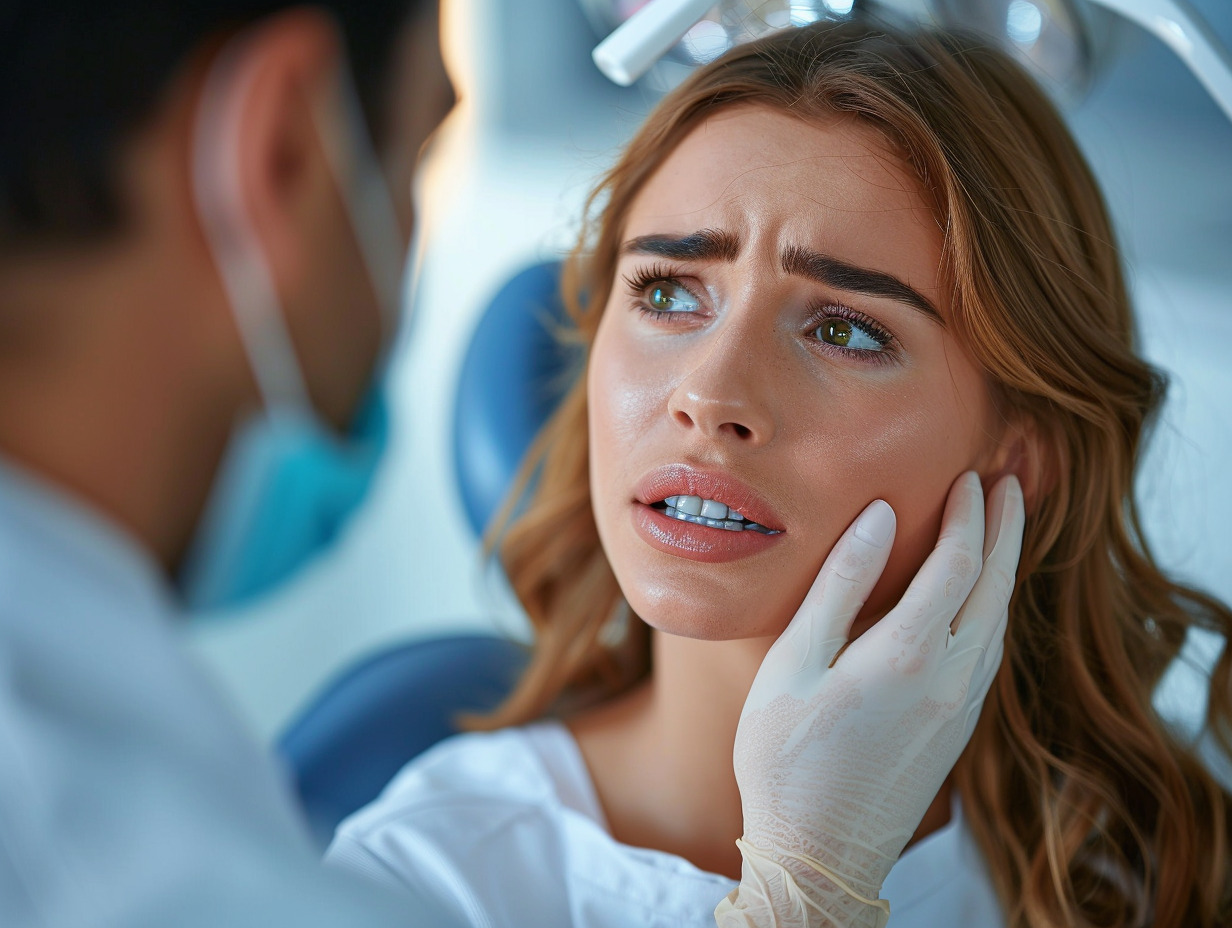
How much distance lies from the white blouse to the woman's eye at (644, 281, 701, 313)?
590 mm

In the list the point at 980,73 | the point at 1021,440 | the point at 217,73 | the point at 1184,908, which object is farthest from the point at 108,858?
the point at 1184,908

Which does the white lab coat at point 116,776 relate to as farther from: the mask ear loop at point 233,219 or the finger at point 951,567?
the finger at point 951,567

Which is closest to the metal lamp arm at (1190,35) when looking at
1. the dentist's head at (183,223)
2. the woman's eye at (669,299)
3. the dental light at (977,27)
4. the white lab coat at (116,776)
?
the dental light at (977,27)

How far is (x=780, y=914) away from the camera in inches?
38.2

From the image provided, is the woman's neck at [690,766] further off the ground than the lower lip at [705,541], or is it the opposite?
the lower lip at [705,541]

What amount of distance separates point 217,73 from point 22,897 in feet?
1.79

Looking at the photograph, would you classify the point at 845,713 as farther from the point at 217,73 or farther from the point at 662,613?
the point at 217,73

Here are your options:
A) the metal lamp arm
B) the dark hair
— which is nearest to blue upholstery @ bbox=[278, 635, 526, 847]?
the dark hair

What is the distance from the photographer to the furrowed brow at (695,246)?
1.07 meters

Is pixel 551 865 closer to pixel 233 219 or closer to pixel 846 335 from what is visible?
pixel 846 335

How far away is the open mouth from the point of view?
3.41 feet

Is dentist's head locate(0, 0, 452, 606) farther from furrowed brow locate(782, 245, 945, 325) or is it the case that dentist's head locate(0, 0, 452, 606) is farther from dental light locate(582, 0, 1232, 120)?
furrowed brow locate(782, 245, 945, 325)

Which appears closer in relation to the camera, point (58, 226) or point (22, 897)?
point (22, 897)

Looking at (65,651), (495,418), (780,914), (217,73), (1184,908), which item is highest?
(217,73)
